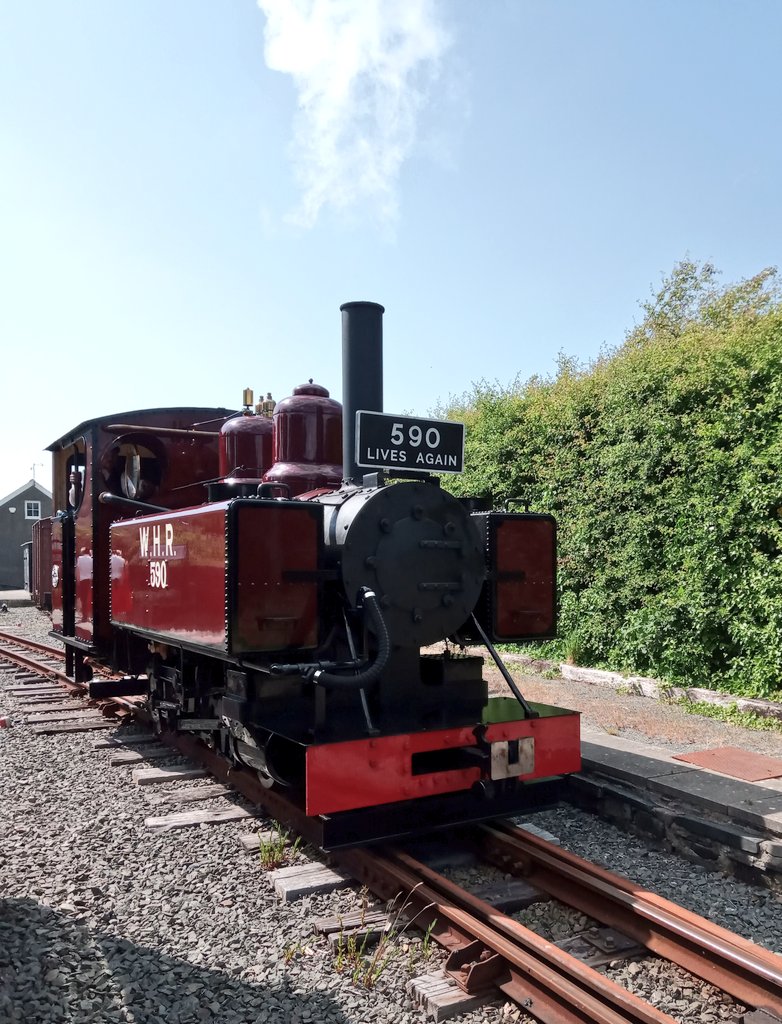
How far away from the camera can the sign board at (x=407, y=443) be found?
404 centimetres

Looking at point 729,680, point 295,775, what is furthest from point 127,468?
point 729,680

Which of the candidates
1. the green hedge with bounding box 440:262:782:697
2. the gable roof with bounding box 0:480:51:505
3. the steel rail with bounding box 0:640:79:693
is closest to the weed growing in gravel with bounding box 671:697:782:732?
the green hedge with bounding box 440:262:782:697

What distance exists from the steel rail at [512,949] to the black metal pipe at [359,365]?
2.16 meters

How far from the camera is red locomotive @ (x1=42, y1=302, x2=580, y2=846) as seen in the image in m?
3.70

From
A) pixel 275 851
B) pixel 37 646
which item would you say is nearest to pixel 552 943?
pixel 275 851

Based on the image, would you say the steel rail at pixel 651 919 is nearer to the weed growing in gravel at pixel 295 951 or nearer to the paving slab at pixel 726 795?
the paving slab at pixel 726 795

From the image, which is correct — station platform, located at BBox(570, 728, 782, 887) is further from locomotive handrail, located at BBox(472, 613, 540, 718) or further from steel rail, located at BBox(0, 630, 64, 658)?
steel rail, located at BBox(0, 630, 64, 658)

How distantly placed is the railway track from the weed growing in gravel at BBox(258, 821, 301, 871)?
0.31 ft

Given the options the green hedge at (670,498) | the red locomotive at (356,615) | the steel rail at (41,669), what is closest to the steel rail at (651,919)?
the red locomotive at (356,615)

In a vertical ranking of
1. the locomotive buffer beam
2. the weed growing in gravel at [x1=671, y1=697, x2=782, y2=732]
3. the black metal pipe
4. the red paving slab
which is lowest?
the weed growing in gravel at [x1=671, y1=697, x2=782, y2=732]

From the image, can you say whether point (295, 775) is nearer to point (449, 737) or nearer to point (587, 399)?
point (449, 737)

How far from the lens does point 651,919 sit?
118 inches

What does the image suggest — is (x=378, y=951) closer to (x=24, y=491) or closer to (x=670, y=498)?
(x=670, y=498)

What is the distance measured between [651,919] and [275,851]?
1.76m
